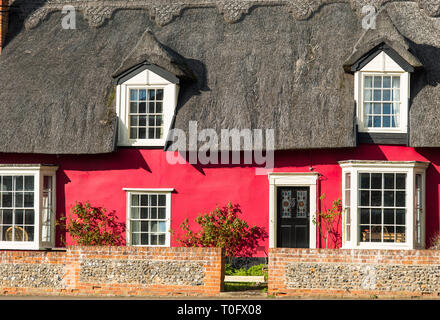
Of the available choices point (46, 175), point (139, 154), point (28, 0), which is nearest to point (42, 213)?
point (46, 175)

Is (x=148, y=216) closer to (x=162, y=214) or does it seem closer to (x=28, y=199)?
(x=162, y=214)

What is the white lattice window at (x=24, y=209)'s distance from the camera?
24719 mm

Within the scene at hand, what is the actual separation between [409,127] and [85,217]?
10.1 meters

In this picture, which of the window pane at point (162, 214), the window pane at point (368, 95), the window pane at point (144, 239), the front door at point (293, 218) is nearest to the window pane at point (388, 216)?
the front door at point (293, 218)

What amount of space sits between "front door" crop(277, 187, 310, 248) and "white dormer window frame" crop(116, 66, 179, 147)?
412 centimetres

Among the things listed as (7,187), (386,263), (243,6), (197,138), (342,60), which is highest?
(243,6)

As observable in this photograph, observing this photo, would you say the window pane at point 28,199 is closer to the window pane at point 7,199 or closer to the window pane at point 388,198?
the window pane at point 7,199

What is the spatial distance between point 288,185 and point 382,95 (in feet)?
12.6

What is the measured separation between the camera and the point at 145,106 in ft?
82.0

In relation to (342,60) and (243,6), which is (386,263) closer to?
(342,60)

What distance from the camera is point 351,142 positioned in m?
23.1

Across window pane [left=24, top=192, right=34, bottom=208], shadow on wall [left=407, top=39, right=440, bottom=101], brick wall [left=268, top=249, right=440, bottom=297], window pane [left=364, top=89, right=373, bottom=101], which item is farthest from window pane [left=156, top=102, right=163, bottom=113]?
brick wall [left=268, top=249, right=440, bottom=297]

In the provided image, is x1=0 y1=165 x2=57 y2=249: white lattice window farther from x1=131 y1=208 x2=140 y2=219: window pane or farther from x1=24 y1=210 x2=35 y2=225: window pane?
x1=131 y1=208 x2=140 y2=219: window pane

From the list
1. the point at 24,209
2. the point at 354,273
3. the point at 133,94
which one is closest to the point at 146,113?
the point at 133,94
